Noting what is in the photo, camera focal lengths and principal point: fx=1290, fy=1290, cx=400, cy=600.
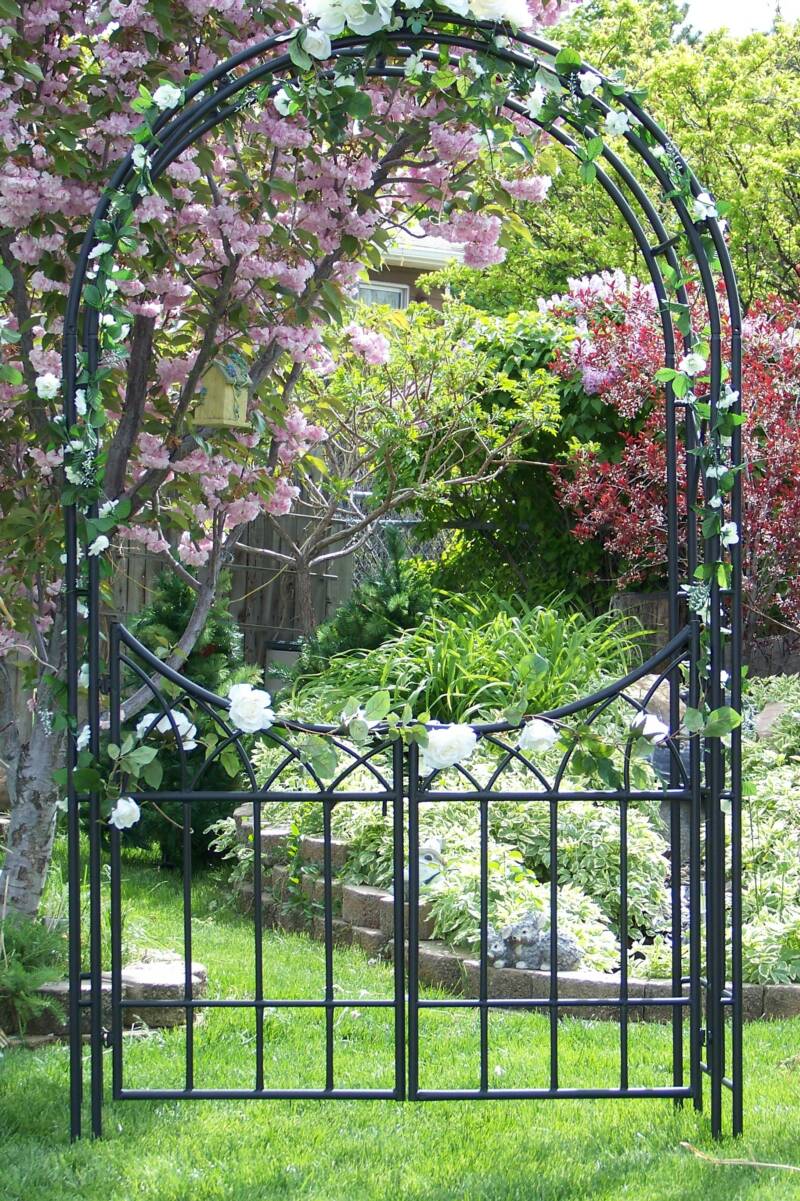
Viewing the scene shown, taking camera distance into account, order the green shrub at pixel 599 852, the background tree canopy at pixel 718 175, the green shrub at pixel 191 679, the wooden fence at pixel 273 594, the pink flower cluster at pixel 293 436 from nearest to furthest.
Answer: the pink flower cluster at pixel 293 436, the green shrub at pixel 599 852, the green shrub at pixel 191 679, the wooden fence at pixel 273 594, the background tree canopy at pixel 718 175

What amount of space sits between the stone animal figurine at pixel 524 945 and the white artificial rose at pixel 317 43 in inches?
104

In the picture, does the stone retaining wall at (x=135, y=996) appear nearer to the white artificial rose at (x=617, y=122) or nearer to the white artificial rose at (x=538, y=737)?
the white artificial rose at (x=538, y=737)

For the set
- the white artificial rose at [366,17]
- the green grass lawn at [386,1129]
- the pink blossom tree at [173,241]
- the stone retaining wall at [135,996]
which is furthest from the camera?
the stone retaining wall at [135,996]

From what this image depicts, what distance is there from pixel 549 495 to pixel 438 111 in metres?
4.80

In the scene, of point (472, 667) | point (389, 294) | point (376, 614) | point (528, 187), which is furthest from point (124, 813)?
point (389, 294)

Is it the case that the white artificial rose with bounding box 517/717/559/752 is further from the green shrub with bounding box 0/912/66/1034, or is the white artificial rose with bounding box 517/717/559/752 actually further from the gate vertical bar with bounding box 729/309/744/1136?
the green shrub with bounding box 0/912/66/1034

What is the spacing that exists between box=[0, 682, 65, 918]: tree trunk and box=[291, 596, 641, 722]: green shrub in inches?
78.2

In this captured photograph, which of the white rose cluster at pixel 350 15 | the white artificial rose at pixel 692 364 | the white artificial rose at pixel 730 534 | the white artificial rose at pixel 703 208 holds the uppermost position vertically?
the white rose cluster at pixel 350 15

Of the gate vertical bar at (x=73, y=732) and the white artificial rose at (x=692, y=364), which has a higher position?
the white artificial rose at (x=692, y=364)

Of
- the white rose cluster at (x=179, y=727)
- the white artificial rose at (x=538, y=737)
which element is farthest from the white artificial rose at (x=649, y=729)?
the white rose cluster at (x=179, y=727)

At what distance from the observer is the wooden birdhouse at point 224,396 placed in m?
3.60

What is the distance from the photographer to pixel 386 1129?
302cm

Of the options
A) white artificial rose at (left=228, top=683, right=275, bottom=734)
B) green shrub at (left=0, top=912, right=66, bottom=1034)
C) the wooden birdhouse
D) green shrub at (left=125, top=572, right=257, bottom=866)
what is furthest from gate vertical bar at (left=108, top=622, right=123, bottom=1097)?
green shrub at (left=125, top=572, right=257, bottom=866)

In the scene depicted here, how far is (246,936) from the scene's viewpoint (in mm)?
5027
